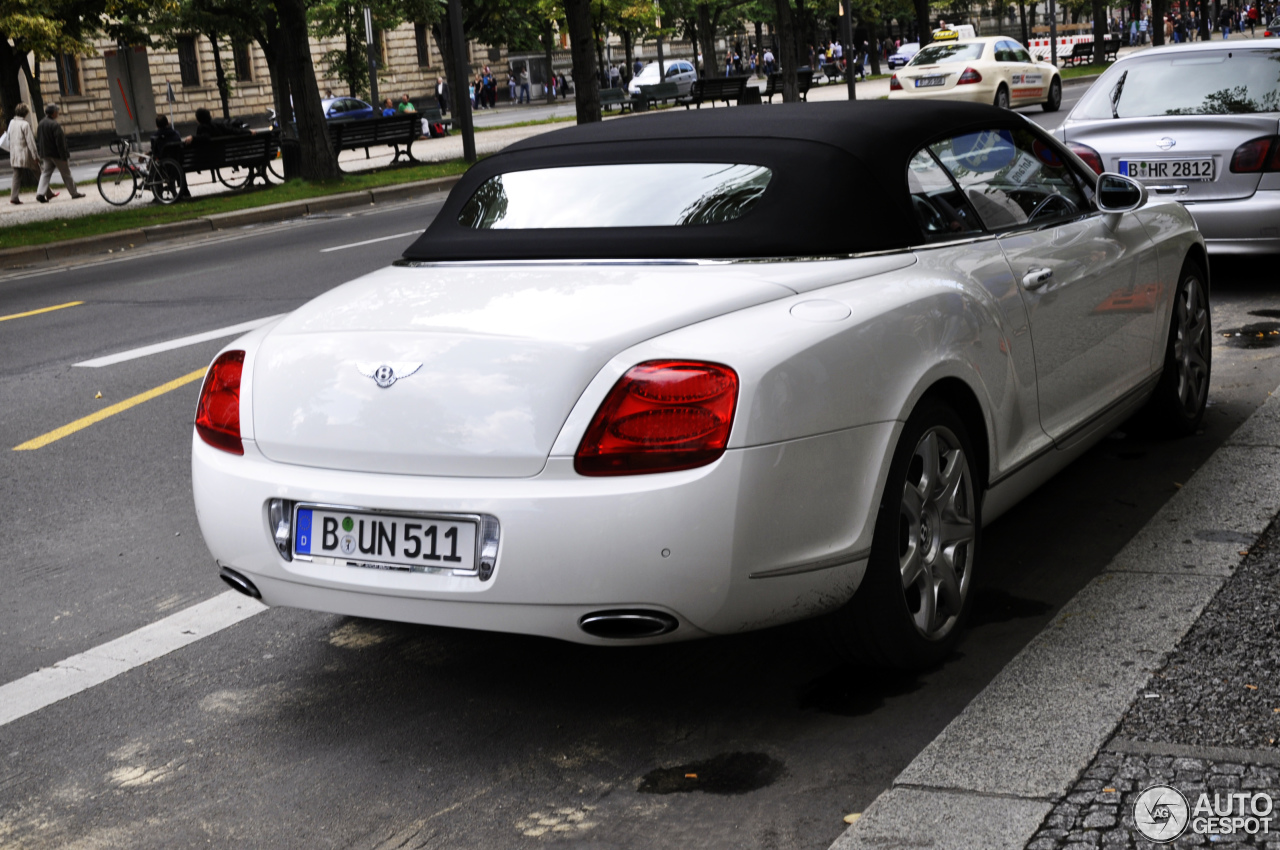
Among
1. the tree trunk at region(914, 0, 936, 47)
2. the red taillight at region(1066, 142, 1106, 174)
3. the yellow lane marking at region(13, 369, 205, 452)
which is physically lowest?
the yellow lane marking at region(13, 369, 205, 452)

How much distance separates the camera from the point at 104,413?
7.50 m

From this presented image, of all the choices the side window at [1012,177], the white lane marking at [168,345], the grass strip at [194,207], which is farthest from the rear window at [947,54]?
the side window at [1012,177]

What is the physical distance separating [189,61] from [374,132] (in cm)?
3096

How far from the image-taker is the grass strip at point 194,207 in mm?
18203

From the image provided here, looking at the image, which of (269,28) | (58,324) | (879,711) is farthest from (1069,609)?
(269,28)

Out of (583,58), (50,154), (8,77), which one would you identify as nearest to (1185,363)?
(583,58)

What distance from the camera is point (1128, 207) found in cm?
486

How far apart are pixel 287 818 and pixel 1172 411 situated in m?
3.87

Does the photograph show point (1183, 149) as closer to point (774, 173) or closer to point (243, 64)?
point (774, 173)

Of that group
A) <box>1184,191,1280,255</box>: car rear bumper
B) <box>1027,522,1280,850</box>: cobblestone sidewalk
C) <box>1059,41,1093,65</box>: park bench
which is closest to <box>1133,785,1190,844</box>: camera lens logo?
<box>1027,522,1280,850</box>: cobblestone sidewalk

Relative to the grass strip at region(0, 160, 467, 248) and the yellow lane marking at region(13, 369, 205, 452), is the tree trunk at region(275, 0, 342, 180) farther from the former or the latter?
the yellow lane marking at region(13, 369, 205, 452)

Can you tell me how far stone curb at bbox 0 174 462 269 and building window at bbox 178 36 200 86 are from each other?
112ft

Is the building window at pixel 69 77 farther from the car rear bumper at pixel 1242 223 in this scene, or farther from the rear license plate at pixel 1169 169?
the car rear bumper at pixel 1242 223

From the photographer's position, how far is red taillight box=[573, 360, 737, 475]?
9.89 ft
